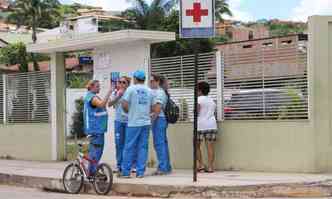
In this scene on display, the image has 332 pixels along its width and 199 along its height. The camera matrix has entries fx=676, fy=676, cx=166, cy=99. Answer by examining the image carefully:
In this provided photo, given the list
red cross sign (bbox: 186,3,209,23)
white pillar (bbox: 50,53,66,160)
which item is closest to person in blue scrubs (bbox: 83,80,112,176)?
red cross sign (bbox: 186,3,209,23)

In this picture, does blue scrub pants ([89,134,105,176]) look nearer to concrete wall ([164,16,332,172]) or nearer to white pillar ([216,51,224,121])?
white pillar ([216,51,224,121])

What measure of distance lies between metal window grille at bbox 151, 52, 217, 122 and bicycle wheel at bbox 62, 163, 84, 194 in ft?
10.1

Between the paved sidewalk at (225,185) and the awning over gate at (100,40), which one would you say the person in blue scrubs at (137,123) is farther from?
the awning over gate at (100,40)

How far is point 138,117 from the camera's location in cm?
1193

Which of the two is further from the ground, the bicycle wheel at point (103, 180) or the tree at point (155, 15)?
the tree at point (155, 15)

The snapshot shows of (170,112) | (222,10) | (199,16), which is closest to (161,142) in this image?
(170,112)

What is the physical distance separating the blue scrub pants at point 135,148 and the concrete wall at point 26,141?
18.4 feet

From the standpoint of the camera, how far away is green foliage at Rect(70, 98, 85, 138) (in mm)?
20842

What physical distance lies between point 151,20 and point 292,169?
129 feet

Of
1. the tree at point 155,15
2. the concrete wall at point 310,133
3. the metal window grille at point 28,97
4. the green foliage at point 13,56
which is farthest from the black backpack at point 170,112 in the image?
the green foliage at point 13,56

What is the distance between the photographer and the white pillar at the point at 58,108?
1692cm

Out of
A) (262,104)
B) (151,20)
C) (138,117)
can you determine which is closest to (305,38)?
(262,104)

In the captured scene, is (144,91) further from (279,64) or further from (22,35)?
(22,35)

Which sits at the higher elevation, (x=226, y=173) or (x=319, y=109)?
(x=319, y=109)
